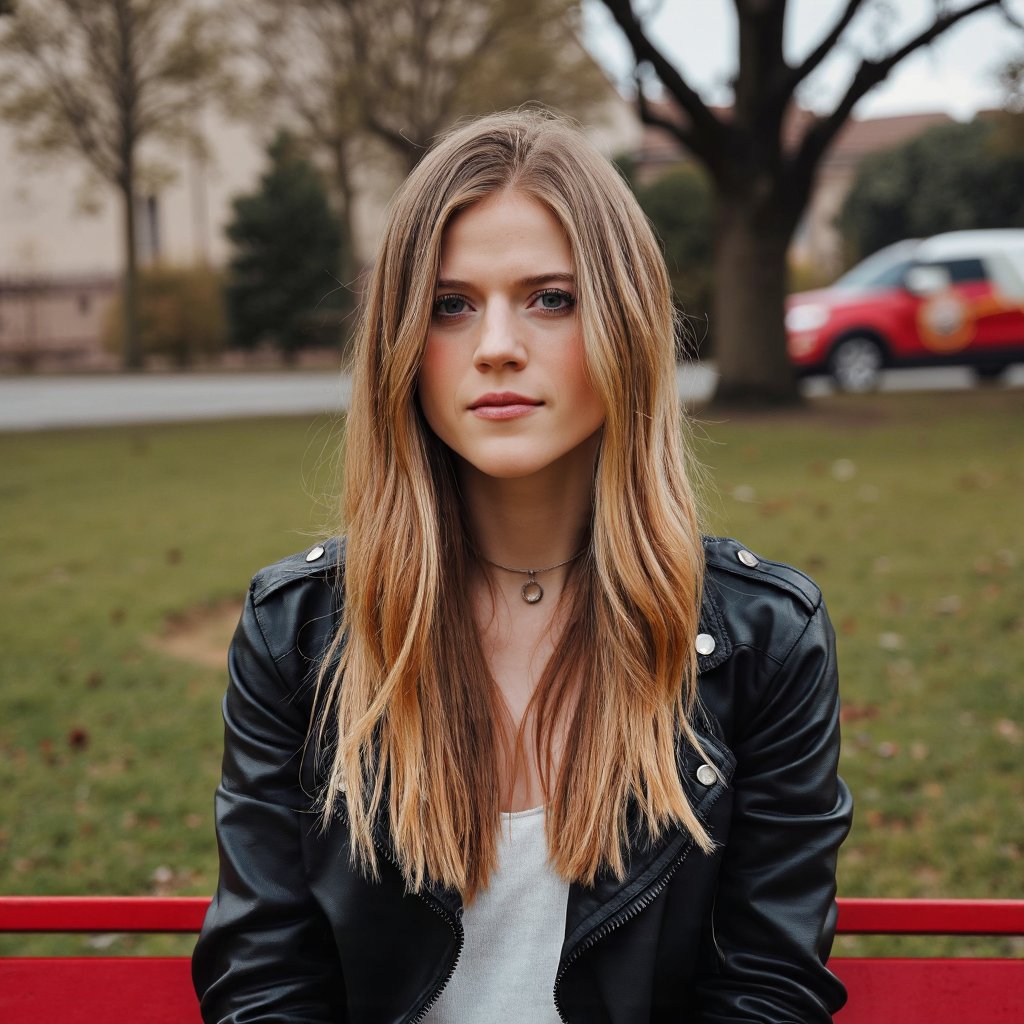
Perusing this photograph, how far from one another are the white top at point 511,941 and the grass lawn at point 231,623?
2.73 ft

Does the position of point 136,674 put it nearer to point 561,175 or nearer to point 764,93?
point 561,175

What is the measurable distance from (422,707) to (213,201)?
4282 centimetres

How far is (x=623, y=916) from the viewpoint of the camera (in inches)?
67.6

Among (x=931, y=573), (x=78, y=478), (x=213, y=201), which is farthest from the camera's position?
(x=213, y=201)

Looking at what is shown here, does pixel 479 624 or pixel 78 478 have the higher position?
pixel 479 624

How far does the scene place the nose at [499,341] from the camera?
1.75m

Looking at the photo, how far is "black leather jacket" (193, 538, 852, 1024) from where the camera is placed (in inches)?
68.3

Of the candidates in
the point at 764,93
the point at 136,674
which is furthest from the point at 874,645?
the point at 764,93

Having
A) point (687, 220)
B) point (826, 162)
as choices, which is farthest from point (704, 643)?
point (826, 162)

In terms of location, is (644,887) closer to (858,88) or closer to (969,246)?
(858,88)

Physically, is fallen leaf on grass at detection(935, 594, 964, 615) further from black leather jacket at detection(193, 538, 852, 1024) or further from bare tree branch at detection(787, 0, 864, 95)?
bare tree branch at detection(787, 0, 864, 95)

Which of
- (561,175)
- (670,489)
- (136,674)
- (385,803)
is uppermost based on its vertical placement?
(561,175)

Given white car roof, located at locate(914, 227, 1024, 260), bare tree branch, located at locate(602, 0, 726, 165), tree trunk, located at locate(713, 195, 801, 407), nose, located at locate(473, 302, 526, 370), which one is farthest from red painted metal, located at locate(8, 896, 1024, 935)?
white car roof, located at locate(914, 227, 1024, 260)

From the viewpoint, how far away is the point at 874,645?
5730 mm
